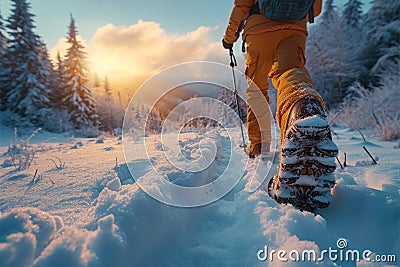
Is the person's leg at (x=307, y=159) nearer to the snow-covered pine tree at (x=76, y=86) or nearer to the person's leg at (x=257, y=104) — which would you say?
the person's leg at (x=257, y=104)

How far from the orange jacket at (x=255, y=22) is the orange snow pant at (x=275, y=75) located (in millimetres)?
31

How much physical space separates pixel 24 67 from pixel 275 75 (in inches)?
701

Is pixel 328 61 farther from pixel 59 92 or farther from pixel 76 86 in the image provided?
pixel 59 92

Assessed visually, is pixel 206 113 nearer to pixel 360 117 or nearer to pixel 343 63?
pixel 360 117

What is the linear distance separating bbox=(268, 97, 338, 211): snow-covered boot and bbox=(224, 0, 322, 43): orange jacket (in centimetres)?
81

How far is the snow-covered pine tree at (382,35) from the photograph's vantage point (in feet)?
41.0

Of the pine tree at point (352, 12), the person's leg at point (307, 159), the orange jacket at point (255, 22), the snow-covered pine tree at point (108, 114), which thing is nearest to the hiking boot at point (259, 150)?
the person's leg at point (307, 159)

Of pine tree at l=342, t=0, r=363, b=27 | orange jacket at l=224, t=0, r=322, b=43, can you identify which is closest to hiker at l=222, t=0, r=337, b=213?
orange jacket at l=224, t=0, r=322, b=43

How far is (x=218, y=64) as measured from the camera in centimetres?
200

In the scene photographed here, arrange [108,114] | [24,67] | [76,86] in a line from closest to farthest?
1. [24,67]
2. [76,86]
3. [108,114]

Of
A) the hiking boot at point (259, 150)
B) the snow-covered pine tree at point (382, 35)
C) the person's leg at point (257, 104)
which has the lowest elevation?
the hiking boot at point (259, 150)

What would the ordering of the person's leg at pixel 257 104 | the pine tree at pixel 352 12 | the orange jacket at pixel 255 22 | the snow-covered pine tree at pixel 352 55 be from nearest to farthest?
the orange jacket at pixel 255 22, the person's leg at pixel 257 104, the snow-covered pine tree at pixel 352 55, the pine tree at pixel 352 12

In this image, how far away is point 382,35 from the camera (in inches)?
525

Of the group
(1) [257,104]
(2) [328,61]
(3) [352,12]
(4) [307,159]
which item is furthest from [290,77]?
(3) [352,12]
